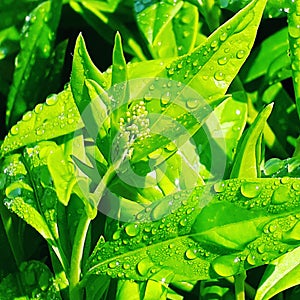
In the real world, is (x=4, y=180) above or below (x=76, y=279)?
above

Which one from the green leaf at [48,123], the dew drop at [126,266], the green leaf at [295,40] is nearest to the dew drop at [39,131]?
the green leaf at [48,123]

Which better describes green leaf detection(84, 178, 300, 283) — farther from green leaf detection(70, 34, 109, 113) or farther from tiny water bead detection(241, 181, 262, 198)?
Answer: green leaf detection(70, 34, 109, 113)

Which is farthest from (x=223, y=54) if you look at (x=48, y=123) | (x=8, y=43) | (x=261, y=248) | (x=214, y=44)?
(x=8, y=43)

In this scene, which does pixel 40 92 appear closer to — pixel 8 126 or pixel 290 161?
pixel 8 126

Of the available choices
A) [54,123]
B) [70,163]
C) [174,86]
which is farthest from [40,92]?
[174,86]

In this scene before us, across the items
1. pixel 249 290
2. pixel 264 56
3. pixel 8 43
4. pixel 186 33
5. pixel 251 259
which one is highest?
pixel 8 43

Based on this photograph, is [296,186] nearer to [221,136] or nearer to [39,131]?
[221,136]

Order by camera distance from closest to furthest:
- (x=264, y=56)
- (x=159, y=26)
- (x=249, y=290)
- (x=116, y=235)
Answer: (x=116, y=235)
(x=249, y=290)
(x=159, y=26)
(x=264, y=56)
